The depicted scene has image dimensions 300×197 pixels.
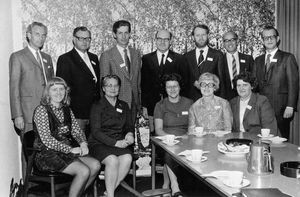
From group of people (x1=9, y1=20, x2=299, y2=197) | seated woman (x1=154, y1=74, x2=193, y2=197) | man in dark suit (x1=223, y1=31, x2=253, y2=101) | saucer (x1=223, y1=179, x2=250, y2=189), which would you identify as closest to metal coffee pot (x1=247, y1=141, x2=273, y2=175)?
saucer (x1=223, y1=179, x2=250, y2=189)

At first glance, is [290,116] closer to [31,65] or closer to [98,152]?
[98,152]

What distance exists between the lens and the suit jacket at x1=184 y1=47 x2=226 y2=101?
178 inches

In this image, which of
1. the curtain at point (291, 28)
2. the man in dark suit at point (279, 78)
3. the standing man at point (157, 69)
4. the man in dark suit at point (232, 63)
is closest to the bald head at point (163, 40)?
the standing man at point (157, 69)

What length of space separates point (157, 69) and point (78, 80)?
0.94m

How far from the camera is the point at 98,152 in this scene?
3.56 metres

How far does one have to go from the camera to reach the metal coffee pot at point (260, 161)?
206 cm

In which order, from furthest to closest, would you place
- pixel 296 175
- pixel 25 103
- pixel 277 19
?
pixel 277 19 < pixel 25 103 < pixel 296 175

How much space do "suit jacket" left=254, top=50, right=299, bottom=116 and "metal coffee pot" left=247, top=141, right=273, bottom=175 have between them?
2429 millimetres

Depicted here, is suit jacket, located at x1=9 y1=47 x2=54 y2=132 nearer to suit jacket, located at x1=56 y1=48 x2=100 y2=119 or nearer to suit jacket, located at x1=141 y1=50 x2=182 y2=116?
suit jacket, located at x1=56 y1=48 x2=100 y2=119

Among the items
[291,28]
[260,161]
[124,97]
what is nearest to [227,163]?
[260,161]

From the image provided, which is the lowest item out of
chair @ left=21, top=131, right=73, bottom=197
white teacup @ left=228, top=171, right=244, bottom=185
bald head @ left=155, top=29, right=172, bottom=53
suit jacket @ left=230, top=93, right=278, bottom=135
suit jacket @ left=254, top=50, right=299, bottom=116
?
chair @ left=21, top=131, right=73, bottom=197

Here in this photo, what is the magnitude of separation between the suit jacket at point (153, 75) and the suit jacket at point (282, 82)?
3.55 feet

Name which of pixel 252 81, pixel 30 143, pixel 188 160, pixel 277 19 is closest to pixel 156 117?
pixel 252 81

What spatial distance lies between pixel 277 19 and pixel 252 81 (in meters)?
2.04
